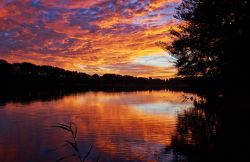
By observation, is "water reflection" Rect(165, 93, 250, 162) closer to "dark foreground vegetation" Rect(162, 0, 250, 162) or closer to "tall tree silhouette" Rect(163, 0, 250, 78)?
"dark foreground vegetation" Rect(162, 0, 250, 162)

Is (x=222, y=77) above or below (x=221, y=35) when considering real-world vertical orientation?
below

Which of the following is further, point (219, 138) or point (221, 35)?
point (219, 138)

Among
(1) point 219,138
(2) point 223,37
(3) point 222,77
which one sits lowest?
(1) point 219,138

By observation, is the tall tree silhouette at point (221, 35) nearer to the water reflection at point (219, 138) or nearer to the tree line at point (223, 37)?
the tree line at point (223, 37)

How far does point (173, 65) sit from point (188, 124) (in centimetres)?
634

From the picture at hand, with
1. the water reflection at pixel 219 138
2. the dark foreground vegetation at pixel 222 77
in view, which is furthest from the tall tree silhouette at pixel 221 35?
the water reflection at pixel 219 138

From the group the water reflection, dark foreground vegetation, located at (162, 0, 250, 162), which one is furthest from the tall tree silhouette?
the water reflection

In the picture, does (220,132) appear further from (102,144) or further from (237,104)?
(102,144)

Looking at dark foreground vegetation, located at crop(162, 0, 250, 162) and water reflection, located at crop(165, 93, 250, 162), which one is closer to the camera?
dark foreground vegetation, located at crop(162, 0, 250, 162)

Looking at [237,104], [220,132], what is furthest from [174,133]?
[237,104]

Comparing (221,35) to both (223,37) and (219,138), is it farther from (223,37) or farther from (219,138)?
(219,138)

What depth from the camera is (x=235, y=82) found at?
16.6 metres

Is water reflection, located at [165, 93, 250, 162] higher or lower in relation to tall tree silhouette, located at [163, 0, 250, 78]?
lower

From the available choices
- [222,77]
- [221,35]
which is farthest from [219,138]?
[221,35]
